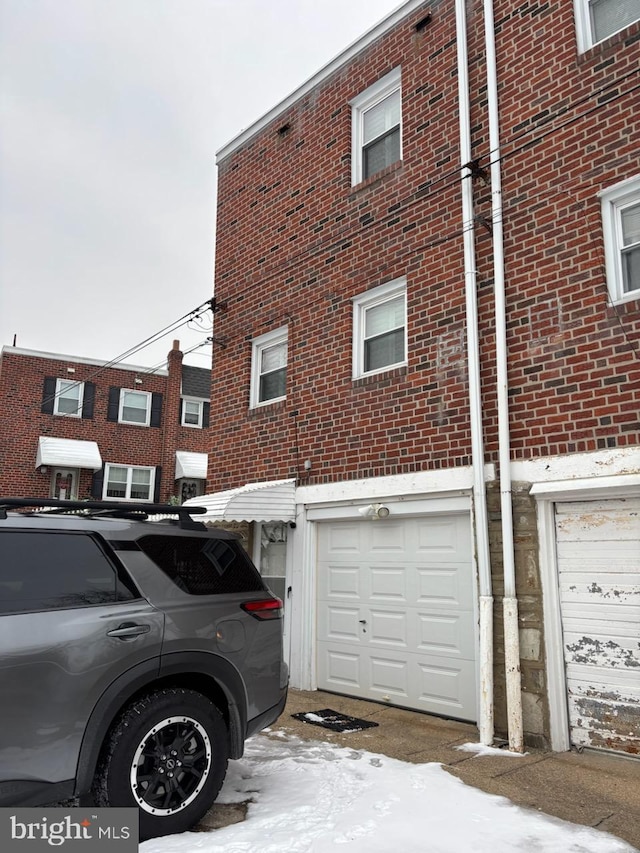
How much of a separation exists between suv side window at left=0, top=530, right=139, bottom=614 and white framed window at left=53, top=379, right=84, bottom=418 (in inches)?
753

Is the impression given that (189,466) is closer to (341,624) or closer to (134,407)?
(134,407)

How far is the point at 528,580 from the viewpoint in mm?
6227

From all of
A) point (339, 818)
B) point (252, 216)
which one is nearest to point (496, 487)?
point (339, 818)

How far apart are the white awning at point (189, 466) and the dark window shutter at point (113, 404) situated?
8.21ft

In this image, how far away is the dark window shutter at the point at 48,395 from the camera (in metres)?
21.9

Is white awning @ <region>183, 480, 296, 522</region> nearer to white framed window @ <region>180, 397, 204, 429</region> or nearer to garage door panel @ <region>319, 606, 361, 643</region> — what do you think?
garage door panel @ <region>319, 606, 361, 643</region>

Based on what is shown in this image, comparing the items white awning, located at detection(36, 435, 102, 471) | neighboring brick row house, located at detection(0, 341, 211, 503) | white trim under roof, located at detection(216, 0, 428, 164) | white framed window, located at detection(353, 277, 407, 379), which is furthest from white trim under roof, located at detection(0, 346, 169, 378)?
white framed window, located at detection(353, 277, 407, 379)

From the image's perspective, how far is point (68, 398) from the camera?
22328mm

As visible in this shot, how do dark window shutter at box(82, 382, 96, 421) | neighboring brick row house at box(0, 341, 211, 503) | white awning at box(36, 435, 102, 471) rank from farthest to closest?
dark window shutter at box(82, 382, 96, 421) → neighboring brick row house at box(0, 341, 211, 503) → white awning at box(36, 435, 102, 471)

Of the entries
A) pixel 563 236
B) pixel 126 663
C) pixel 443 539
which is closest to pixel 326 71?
pixel 563 236

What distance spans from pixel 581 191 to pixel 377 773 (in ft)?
18.3

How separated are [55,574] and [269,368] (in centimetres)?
656

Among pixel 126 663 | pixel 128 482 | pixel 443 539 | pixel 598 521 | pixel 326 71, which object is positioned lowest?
pixel 126 663

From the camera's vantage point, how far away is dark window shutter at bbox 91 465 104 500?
2177 centimetres
